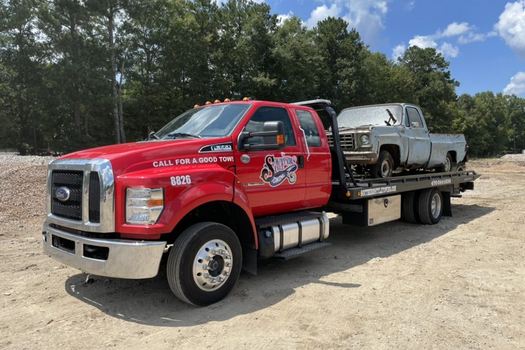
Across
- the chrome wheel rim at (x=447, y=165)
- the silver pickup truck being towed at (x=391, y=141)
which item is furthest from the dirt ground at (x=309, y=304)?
the chrome wheel rim at (x=447, y=165)

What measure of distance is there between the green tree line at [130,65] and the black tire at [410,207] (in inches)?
1101

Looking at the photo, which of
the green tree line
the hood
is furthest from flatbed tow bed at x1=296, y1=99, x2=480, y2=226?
the green tree line

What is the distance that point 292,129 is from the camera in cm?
604

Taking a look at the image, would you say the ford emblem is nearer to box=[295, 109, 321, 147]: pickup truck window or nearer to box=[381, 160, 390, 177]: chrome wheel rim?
box=[295, 109, 321, 147]: pickup truck window

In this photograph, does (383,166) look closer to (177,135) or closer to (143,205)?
(177,135)

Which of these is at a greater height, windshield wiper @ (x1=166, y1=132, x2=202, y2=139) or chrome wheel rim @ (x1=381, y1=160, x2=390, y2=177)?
windshield wiper @ (x1=166, y1=132, x2=202, y2=139)

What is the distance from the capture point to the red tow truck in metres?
4.23

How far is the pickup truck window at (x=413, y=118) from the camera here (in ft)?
31.8

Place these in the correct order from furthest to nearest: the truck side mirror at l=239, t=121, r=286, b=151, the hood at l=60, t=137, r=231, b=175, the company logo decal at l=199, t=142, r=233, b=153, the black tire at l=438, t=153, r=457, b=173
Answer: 1. the black tire at l=438, t=153, r=457, b=173
2. the truck side mirror at l=239, t=121, r=286, b=151
3. the company logo decal at l=199, t=142, r=233, b=153
4. the hood at l=60, t=137, r=231, b=175

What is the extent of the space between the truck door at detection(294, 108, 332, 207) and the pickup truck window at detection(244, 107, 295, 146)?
9.1 inches

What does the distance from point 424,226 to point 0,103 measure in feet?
129

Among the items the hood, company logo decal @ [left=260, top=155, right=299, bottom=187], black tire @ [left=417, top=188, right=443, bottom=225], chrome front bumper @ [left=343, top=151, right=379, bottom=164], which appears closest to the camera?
the hood

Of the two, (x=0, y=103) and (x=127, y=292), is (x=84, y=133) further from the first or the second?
(x=127, y=292)

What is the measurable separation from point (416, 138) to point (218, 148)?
6.13 metres
